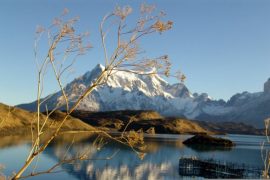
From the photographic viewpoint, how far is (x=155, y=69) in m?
7.16

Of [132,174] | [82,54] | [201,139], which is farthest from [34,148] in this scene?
[201,139]

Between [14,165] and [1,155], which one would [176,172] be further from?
[1,155]

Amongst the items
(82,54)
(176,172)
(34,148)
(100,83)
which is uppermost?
(82,54)

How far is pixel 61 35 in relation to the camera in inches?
283

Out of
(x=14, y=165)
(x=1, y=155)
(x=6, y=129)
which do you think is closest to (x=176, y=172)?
(x=14, y=165)

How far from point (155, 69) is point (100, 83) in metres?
1.04

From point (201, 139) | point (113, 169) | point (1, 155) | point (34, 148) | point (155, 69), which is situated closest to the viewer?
point (34, 148)

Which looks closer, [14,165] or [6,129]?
[14,165]

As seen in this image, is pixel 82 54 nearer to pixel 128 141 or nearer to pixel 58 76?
pixel 58 76

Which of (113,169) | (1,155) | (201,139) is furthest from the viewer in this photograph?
(201,139)

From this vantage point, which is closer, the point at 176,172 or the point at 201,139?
the point at 176,172

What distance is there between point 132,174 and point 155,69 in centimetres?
7019

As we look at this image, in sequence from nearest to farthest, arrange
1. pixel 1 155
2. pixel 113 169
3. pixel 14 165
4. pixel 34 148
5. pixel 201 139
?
1. pixel 34 148
2. pixel 14 165
3. pixel 113 169
4. pixel 1 155
5. pixel 201 139

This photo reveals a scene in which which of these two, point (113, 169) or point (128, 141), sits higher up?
point (128, 141)
